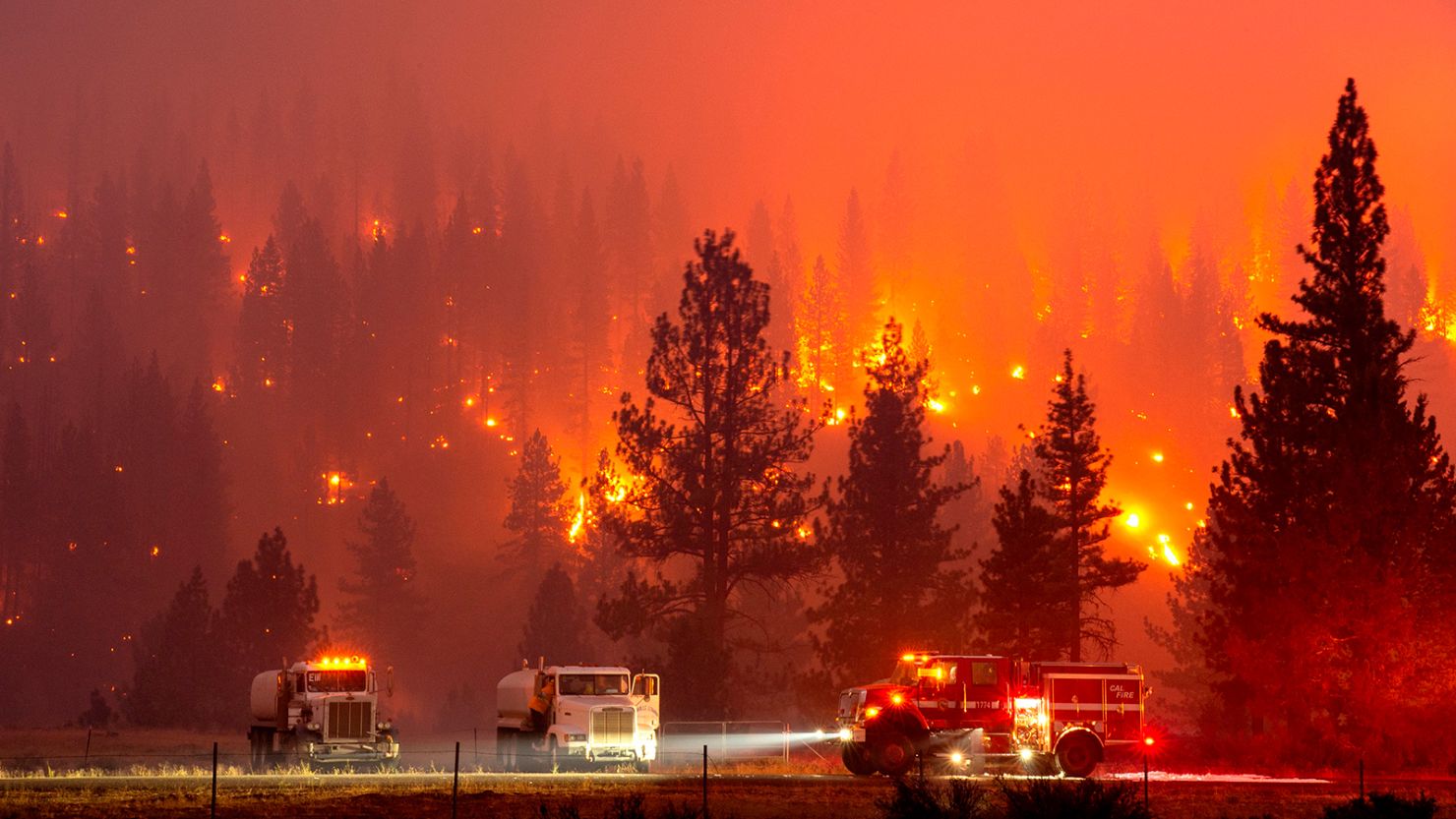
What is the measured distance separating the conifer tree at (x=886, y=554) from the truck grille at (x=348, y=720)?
75.7 ft

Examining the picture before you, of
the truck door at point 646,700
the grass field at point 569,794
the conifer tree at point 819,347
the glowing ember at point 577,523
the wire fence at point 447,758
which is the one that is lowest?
the wire fence at point 447,758

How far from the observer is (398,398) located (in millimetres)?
163375

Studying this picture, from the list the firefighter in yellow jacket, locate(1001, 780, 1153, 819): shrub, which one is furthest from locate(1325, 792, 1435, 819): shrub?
the firefighter in yellow jacket

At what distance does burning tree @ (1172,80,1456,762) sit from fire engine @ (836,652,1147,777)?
10.0m

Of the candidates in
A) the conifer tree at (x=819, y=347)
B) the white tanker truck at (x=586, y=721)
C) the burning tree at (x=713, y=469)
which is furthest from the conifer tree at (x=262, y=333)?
the white tanker truck at (x=586, y=721)

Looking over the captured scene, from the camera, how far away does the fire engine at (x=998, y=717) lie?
35344mm

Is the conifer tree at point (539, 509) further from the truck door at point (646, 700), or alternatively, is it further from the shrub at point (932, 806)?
the shrub at point (932, 806)

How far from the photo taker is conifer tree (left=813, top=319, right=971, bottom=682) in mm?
59281

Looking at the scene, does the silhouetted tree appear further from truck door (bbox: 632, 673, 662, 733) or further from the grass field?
the grass field

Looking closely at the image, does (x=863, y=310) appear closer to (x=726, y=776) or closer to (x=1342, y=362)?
(x=1342, y=362)

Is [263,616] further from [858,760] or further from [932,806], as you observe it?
[932,806]

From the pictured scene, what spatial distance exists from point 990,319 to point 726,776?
167585mm

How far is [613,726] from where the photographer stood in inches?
1538

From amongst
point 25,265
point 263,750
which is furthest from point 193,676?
point 25,265
